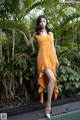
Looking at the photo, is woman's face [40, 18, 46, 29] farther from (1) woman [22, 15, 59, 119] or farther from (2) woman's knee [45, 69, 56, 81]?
(2) woman's knee [45, 69, 56, 81]

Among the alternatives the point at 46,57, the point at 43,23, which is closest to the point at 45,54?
the point at 46,57

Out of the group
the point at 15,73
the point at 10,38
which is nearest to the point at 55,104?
the point at 15,73

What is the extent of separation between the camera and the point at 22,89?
4.93 meters

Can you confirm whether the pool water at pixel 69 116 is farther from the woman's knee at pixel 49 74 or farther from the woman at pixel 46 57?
the woman's knee at pixel 49 74

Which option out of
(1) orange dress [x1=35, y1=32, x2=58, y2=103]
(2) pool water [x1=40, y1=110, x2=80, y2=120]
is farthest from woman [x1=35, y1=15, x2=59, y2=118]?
(2) pool water [x1=40, y1=110, x2=80, y2=120]

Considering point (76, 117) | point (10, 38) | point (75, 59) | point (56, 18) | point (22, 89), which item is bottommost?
point (76, 117)

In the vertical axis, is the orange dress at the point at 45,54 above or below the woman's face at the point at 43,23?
below

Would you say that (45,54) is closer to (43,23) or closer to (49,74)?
(49,74)

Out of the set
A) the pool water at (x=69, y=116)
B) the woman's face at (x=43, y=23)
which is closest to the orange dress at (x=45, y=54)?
the woman's face at (x=43, y=23)

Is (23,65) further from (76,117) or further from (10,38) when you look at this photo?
(76,117)

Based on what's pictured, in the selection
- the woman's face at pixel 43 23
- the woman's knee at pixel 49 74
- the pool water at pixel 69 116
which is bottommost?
the pool water at pixel 69 116

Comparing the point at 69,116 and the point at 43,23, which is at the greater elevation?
the point at 43,23

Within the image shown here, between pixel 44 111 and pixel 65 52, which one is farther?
pixel 65 52

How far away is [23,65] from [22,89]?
451 millimetres
